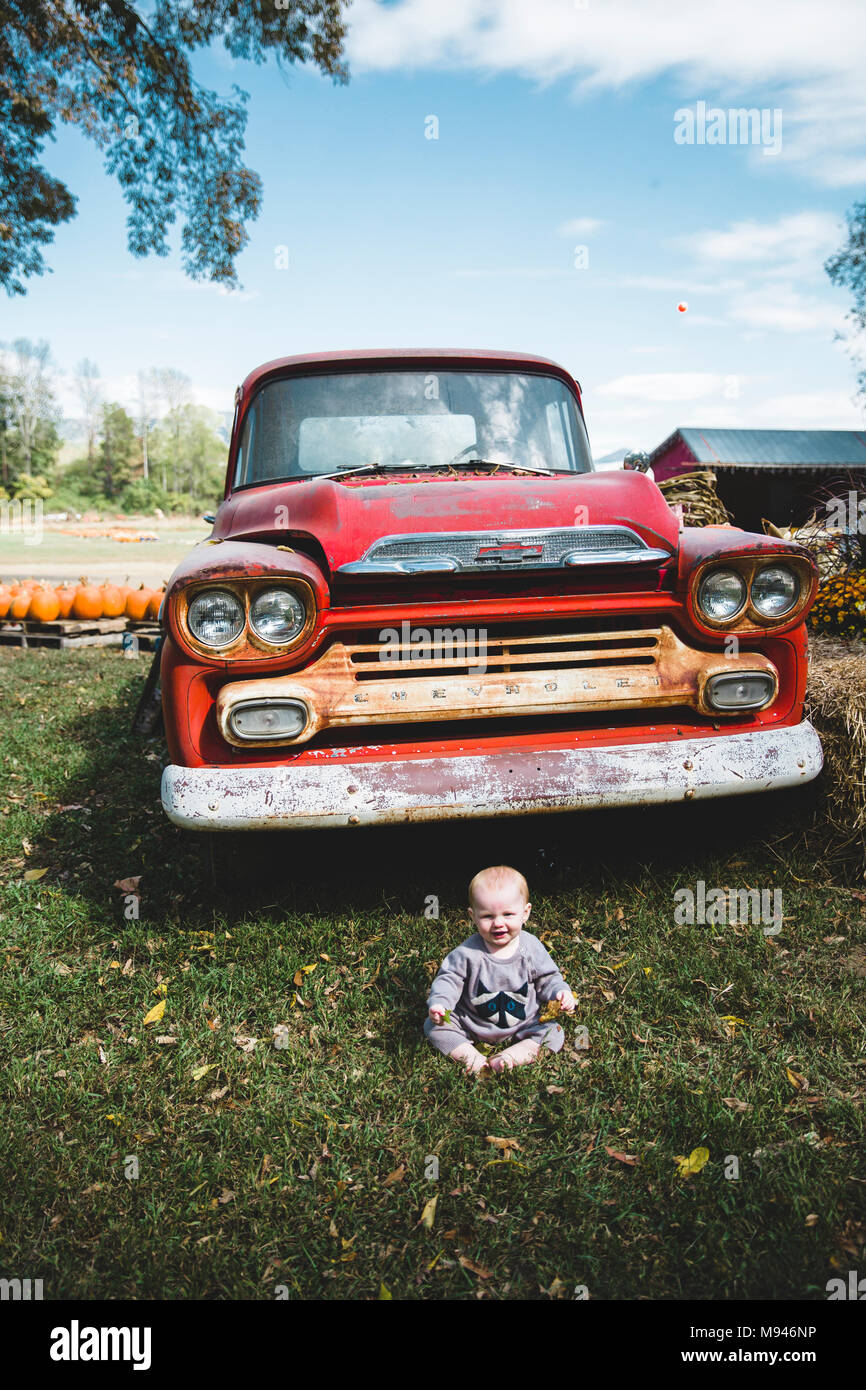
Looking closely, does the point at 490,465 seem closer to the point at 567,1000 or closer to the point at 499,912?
the point at 499,912

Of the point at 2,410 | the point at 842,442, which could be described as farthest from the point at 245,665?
the point at 2,410

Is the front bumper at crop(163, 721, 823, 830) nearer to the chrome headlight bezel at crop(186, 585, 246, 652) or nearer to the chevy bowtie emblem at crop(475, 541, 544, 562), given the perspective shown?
the chrome headlight bezel at crop(186, 585, 246, 652)

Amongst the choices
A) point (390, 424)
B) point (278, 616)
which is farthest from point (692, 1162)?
point (390, 424)

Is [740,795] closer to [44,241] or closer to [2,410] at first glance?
[44,241]

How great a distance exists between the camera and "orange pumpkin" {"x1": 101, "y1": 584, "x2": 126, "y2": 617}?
1043cm

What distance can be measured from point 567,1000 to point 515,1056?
22 centimetres

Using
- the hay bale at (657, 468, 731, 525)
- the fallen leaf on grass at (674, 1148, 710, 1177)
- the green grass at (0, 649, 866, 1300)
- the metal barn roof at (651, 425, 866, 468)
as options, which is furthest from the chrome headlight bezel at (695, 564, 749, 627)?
the metal barn roof at (651, 425, 866, 468)

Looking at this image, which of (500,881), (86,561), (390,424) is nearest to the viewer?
(500,881)

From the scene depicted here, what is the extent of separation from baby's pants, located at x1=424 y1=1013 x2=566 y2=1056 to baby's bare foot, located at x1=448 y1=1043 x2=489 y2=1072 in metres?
0.02

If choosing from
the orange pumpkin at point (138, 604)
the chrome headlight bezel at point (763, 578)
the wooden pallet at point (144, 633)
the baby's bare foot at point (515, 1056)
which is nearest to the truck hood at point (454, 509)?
the chrome headlight bezel at point (763, 578)

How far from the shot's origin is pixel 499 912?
A: 8.31ft

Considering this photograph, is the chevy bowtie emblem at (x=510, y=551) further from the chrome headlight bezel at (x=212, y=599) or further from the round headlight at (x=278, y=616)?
the chrome headlight bezel at (x=212, y=599)

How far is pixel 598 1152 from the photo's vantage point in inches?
87.9
